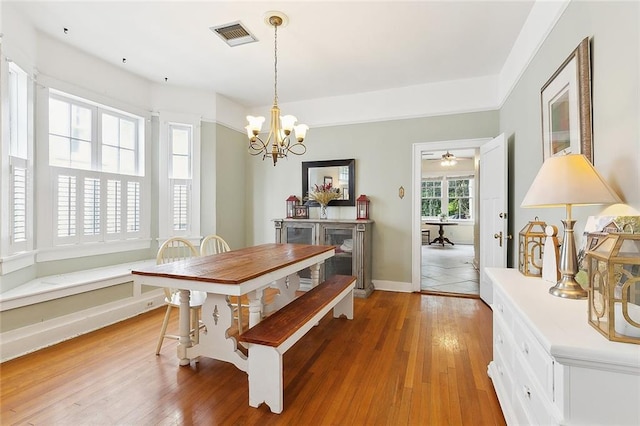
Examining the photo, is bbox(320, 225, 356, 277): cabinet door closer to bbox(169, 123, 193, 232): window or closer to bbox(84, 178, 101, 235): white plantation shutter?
bbox(169, 123, 193, 232): window

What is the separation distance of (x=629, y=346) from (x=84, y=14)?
162 inches

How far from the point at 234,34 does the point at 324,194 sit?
7.70 feet

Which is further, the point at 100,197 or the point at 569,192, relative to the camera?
the point at 100,197

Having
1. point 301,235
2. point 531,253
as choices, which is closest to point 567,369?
point 531,253

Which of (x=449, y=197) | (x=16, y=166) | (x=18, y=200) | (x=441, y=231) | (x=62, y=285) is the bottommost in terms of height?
(x=62, y=285)

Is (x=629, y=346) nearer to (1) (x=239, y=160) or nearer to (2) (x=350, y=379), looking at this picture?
(2) (x=350, y=379)

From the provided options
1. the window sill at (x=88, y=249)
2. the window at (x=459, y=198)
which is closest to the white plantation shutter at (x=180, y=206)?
the window sill at (x=88, y=249)

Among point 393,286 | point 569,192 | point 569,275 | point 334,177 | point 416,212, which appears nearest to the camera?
point 569,192

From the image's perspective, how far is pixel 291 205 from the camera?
473cm

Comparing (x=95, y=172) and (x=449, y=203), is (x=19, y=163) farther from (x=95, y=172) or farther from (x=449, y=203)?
(x=449, y=203)

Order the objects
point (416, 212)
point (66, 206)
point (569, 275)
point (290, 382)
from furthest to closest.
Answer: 1. point (416, 212)
2. point (66, 206)
3. point (290, 382)
4. point (569, 275)

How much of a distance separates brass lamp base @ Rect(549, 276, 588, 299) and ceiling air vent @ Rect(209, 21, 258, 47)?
3090 mm

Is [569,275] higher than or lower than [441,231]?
higher

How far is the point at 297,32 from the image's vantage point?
286cm
